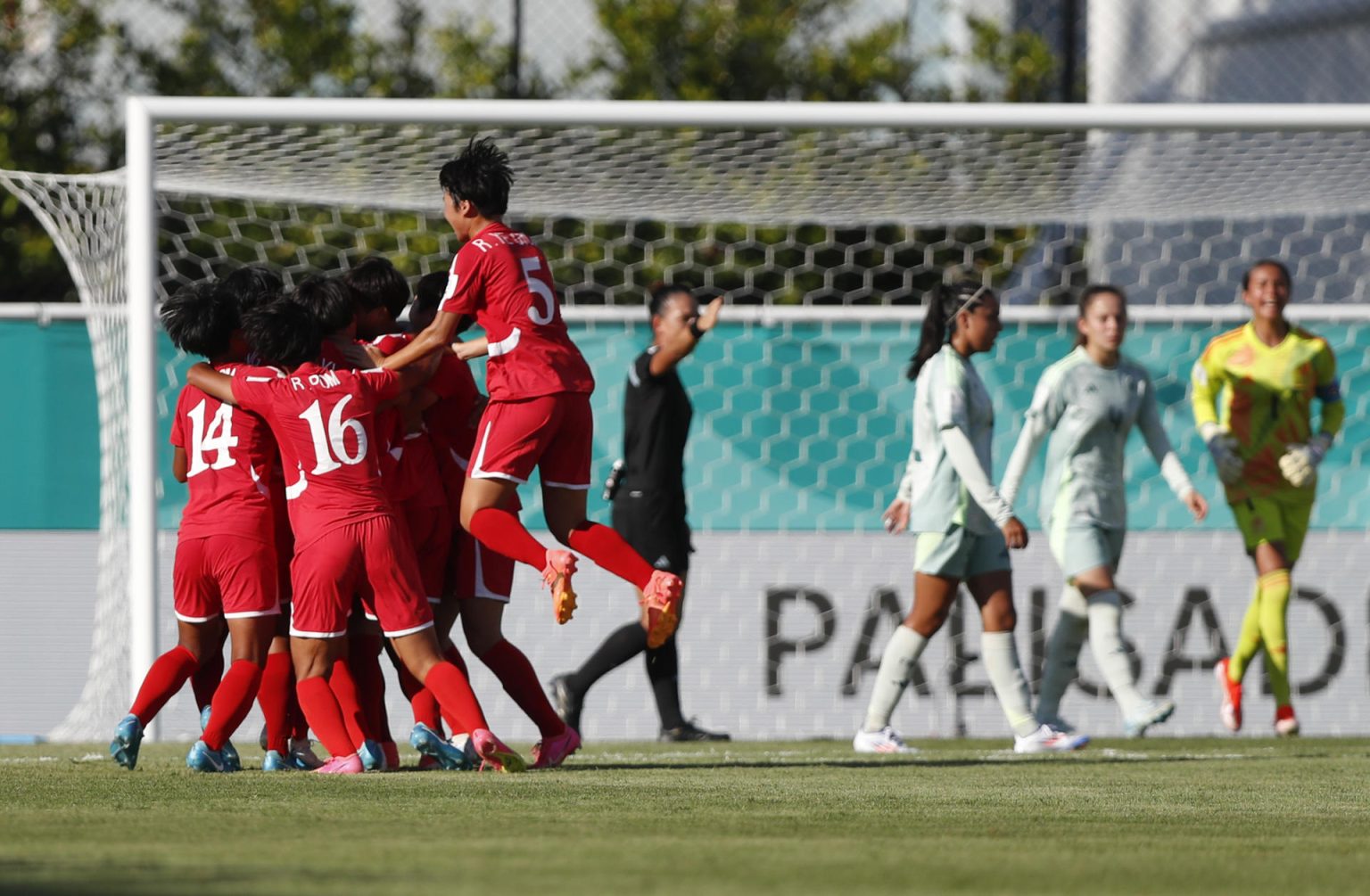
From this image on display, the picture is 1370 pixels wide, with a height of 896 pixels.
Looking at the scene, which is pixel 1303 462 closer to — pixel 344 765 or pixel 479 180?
pixel 479 180

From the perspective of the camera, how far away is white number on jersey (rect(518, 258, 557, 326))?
582 cm

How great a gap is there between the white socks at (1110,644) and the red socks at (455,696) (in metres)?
2.93

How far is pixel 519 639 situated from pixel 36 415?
7.86 ft

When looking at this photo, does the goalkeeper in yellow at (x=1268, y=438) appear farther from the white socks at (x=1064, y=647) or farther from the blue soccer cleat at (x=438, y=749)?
the blue soccer cleat at (x=438, y=749)

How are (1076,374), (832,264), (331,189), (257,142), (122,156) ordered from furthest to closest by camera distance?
(122,156) < (832,264) < (331,189) < (257,142) < (1076,374)

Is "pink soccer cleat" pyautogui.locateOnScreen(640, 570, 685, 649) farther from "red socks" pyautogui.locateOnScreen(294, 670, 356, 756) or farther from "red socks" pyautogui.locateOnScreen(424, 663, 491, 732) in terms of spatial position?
"red socks" pyautogui.locateOnScreen(294, 670, 356, 756)

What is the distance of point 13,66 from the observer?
489 inches

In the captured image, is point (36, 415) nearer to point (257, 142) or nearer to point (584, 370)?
point (257, 142)

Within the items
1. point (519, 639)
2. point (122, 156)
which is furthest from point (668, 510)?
point (122, 156)

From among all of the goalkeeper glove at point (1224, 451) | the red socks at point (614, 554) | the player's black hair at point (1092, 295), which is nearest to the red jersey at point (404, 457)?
the red socks at point (614, 554)

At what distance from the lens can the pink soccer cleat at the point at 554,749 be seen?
19.9 feet

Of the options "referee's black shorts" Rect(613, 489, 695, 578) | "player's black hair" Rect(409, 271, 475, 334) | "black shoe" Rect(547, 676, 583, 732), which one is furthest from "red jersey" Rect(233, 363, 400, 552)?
"black shoe" Rect(547, 676, 583, 732)

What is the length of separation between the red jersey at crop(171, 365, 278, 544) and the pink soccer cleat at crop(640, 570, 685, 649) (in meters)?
1.19

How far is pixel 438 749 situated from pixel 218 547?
922 millimetres
